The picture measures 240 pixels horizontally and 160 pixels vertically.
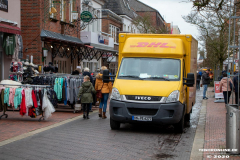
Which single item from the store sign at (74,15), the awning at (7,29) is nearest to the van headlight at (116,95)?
the awning at (7,29)

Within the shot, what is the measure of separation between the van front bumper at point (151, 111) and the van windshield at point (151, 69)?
957 millimetres

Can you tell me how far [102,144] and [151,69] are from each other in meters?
3.03

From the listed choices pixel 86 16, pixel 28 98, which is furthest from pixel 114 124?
pixel 86 16

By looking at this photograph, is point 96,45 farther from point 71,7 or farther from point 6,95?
point 6,95

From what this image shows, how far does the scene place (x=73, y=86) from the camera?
14.3 m

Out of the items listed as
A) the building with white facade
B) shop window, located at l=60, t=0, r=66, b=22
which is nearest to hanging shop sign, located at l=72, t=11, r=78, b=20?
shop window, located at l=60, t=0, r=66, b=22

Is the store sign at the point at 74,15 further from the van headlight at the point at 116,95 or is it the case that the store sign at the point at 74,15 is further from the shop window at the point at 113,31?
the van headlight at the point at 116,95

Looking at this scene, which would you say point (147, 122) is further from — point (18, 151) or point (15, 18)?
point (15, 18)

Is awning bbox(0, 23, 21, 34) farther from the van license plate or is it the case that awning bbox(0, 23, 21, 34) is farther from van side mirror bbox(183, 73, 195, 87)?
van side mirror bbox(183, 73, 195, 87)

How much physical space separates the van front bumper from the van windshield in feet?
3.14

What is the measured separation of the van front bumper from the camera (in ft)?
31.4

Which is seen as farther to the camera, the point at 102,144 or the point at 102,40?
the point at 102,40

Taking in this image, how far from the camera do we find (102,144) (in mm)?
8367

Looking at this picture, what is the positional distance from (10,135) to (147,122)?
3482 millimetres
